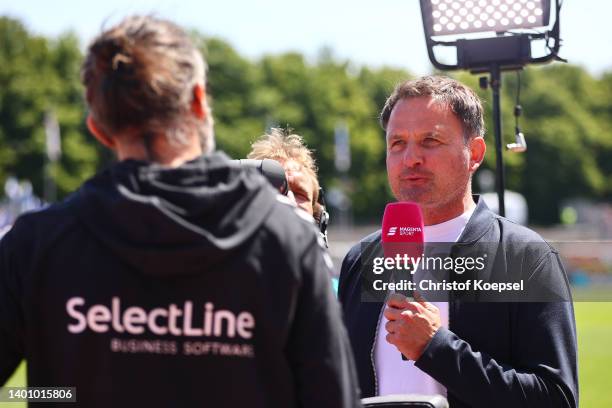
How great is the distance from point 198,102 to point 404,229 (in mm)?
986

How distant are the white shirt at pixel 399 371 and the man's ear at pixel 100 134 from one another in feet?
4.52

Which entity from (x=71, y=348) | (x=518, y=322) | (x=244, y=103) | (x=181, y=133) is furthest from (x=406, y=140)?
(x=244, y=103)

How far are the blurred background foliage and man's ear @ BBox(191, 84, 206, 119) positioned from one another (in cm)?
3737

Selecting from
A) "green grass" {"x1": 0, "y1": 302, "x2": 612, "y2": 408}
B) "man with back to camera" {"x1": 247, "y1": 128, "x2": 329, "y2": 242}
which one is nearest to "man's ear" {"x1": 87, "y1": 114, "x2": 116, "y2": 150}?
"man with back to camera" {"x1": 247, "y1": 128, "x2": 329, "y2": 242}

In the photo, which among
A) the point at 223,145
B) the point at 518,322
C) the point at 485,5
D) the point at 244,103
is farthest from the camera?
the point at 244,103

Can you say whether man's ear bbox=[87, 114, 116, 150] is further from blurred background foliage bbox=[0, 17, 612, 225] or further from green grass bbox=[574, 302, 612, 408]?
blurred background foliage bbox=[0, 17, 612, 225]

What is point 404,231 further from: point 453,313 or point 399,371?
point 399,371

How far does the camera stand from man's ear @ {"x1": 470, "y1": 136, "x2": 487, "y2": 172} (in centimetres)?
334

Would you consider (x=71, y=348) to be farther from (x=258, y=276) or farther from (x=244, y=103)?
(x=244, y=103)

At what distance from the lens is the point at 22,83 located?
49875 mm

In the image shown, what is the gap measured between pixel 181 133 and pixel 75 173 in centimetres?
5091

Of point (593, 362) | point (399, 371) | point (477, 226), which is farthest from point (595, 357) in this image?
point (399, 371)

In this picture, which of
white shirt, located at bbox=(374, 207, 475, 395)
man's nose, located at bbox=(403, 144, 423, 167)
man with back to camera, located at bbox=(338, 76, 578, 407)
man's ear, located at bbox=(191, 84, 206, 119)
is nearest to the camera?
man's ear, located at bbox=(191, 84, 206, 119)

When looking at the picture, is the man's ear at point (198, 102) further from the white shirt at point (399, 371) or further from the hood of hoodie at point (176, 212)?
the white shirt at point (399, 371)
